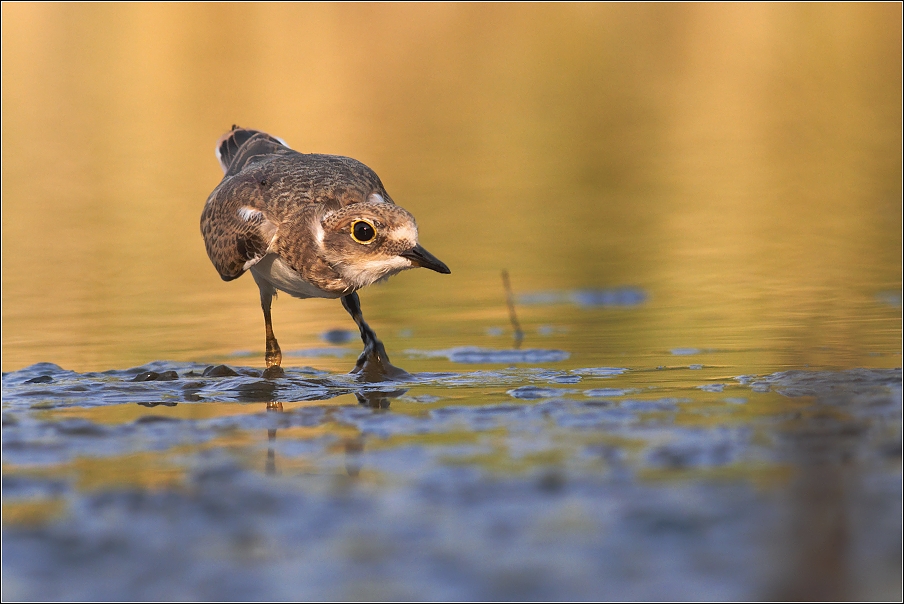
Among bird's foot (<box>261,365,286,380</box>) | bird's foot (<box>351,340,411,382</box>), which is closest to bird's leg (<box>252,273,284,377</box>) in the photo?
bird's foot (<box>261,365,286,380</box>)

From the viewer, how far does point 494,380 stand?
7074 mm

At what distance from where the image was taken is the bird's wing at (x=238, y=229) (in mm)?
8234

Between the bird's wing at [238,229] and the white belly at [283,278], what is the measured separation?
0.47 feet

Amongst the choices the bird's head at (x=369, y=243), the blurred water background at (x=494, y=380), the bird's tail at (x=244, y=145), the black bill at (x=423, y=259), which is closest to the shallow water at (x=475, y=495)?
the blurred water background at (x=494, y=380)

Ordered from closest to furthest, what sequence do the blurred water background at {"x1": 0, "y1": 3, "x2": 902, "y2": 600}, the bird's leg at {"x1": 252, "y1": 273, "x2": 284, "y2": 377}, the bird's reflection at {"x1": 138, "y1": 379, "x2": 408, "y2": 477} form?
the blurred water background at {"x1": 0, "y1": 3, "x2": 902, "y2": 600} → the bird's reflection at {"x1": 138, "y1": 379, "x2": 408, "y2": 477} → the bird's leg at {"x1": 252, "y1": 273, "x2": 284, "y2": 377}

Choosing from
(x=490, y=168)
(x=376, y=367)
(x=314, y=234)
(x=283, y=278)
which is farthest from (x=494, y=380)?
(x=490, y=168)

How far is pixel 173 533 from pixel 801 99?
1086 inches

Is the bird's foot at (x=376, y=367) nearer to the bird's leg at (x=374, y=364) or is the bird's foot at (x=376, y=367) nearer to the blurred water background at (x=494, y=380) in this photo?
the bird's leg at (x=374, y=364)

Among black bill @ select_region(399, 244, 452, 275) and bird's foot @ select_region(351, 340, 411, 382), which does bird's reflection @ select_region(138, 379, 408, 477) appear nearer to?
bird's foot @ select_region(351, 340, 411, 382)

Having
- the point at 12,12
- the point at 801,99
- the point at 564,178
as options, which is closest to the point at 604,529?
the point at 564,178

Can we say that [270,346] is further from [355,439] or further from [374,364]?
[355,439]

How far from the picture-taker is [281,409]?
21.2 feet

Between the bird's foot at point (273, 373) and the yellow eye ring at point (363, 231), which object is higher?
the yellow eye ring at point (363, 231)

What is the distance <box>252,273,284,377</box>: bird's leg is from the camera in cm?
786
